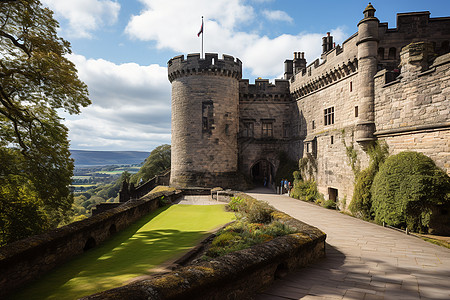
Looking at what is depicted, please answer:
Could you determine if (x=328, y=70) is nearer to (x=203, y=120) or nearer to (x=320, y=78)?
(x=320, y=78)

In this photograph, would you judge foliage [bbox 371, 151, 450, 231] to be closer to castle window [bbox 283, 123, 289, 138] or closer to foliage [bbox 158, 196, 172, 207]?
foliage [bbox 158, 196, 172, 207]

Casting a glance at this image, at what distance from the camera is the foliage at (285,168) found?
79.4 feet

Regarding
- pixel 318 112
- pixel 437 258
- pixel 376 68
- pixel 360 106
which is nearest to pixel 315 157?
pixel 318 112

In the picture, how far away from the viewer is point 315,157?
814 inches

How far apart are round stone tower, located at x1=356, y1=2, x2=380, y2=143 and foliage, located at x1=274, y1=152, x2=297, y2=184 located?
33.0 ft

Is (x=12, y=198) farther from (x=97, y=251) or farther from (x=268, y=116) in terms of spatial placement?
(x=268, y=116)

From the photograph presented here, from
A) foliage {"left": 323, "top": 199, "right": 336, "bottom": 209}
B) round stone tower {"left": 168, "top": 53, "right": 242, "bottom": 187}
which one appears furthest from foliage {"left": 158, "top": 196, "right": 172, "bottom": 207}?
foliage {"left": 323, "top": 199, "right": 336, "bottom": 209}

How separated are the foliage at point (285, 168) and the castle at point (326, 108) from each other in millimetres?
497

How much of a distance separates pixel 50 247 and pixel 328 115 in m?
18.5

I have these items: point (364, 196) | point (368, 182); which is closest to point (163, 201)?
point (364, 196)

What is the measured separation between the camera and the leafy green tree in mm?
10523

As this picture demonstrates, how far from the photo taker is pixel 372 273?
17.3ft

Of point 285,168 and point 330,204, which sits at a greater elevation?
point 285,168

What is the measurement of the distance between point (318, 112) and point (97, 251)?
60.0ft
